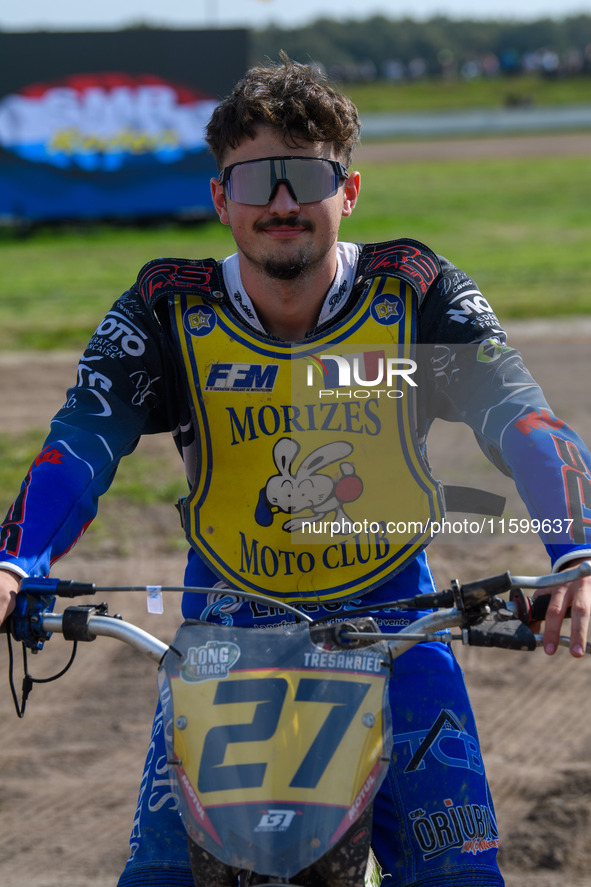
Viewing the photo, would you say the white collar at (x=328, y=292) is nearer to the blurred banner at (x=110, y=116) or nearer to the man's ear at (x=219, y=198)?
the man's ear at (x=219, y=198)

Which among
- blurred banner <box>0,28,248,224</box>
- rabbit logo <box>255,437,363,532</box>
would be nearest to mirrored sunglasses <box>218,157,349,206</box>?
rabbit logo <box>255,437,363,532</box>

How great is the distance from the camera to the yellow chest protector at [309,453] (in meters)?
2.67

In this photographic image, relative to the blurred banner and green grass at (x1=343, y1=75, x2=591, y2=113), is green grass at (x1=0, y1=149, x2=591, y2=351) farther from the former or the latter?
green grass at (x1=343, y1=75, x2=591, y2=113)

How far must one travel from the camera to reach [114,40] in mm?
18938

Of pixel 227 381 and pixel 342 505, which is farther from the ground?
pixel 227 381

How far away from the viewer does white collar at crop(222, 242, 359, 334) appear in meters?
2.83

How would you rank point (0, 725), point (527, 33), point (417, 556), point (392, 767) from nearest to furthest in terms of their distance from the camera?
1. point (392, 767)
2. point (417, 556)
3. point (0, 725)
4. point (527, 33)

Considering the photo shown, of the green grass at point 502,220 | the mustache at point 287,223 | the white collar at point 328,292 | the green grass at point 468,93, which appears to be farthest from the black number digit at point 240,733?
the green grass at point 468,93

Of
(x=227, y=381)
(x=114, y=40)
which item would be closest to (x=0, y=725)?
(x=227, y=381)

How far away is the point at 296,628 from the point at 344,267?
46.3 inches

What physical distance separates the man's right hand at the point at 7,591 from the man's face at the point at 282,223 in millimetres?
1028

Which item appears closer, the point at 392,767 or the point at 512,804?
the point at 392,767

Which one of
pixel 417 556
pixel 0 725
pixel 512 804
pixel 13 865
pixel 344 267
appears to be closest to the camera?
pixel 417 556

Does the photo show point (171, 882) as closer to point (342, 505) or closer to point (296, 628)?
point (296, 628)
